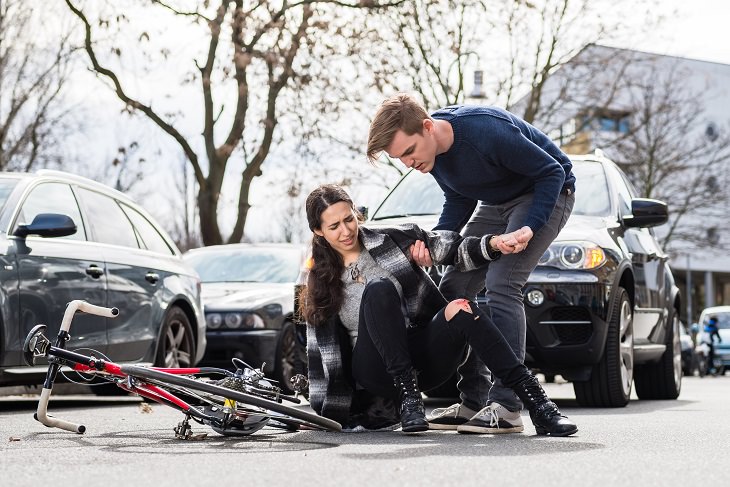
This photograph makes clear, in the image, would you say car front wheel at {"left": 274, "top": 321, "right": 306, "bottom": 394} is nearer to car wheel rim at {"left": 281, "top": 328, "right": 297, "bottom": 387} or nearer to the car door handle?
car wheel rim at {"left": 281, "top": 328, "right": 297, "bottom": 387}

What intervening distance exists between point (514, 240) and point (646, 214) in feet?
11.9

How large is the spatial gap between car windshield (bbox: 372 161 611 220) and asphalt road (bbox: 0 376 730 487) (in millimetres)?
2630

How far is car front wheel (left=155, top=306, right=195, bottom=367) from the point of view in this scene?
9.57 metres

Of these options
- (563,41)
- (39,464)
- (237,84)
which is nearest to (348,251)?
(39,464)

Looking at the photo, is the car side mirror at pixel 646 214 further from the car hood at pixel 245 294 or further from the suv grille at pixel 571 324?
the car hood at pixel 245 294

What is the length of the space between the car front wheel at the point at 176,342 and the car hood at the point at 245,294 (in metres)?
1.70

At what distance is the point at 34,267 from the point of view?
316 inches

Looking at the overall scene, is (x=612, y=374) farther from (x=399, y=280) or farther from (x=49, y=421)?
(x=49, y=421)

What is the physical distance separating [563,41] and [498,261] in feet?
77.3

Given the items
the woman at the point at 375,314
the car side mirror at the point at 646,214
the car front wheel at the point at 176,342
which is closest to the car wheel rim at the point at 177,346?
the car front wheel at the point at 176,342

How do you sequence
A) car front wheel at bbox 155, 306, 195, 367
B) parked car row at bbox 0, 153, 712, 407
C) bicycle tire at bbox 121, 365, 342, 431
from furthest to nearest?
1. car front wheel at bbox 155, 306, 195, 367
2. parked car row at bbox 0, 153, 712, 407
3. bicycle tire at bbox 121, 365, 342, 431

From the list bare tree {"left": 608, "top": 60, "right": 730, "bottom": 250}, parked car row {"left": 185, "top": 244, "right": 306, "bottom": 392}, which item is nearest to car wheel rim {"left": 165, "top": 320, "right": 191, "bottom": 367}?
parked car row {"left": 185, "top": 244, "right": 306, "bottom": 392}

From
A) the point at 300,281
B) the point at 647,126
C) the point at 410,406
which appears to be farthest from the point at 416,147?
the point at 647,126

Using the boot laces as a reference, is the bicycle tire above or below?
above
